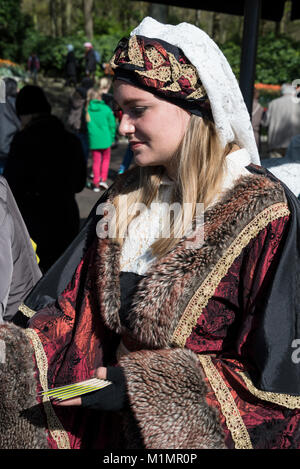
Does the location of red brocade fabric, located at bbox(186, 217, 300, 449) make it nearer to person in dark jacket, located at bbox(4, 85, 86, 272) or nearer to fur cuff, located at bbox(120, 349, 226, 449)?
fur cuff, located at bbox(120, 349, 226, 449)

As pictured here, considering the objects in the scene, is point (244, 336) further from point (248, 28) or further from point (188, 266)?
point (248, 28)

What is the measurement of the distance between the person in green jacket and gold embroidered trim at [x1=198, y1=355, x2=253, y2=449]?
743cm

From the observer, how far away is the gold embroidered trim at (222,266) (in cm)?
154

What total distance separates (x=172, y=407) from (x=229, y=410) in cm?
17

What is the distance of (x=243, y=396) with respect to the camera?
1.47 m

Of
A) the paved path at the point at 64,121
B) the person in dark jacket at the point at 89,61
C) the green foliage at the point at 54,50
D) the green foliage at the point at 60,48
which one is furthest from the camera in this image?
the green foliage at the point at 54,50

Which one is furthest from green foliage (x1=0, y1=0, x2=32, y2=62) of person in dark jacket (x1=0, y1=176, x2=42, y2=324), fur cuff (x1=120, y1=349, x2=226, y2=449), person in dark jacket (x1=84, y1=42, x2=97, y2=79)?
fur cuff (x1=120, y1=349, x2=226, y2=449)

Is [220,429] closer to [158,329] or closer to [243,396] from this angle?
[243,396]

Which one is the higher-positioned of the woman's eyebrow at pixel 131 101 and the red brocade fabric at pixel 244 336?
the woman's eyebrow at pixel 131 101

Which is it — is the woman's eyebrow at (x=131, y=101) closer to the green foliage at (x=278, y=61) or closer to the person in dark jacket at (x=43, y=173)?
the person in dark jacket at (x=43, y=173)

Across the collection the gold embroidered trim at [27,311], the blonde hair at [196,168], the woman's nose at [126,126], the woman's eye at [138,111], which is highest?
the woman's eye at [138,111]

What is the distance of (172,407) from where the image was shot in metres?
1.42

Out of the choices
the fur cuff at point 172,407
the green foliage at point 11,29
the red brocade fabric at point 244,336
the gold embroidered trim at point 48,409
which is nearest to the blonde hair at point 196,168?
the red brocade fabric at point 244,336

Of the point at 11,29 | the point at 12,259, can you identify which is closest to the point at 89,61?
the point at 11,29
